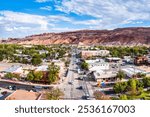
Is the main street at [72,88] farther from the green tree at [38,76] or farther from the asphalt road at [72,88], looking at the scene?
the green tree at [38,76]

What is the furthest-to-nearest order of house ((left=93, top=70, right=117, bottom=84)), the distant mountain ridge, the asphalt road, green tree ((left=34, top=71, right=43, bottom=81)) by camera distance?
the distant mountain ridge, house ((left=93, top=70, right=117, bottom=84)), green tree ((left=34, top=71, right=43, bottom=81)), the asphalt road

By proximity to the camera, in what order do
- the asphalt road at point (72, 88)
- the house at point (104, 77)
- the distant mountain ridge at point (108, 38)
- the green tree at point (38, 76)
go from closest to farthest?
1. the asphalt road at point (72, 88)
2. the green tree at point (38, 76)
3. the house at point (104, 77)
4. the distant mountain ridge at point (108, 38)

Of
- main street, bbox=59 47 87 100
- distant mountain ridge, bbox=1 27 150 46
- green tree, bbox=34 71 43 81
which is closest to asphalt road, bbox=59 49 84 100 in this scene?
main street, bbox=59 47 87 100

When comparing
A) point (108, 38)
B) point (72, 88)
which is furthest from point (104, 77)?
point (108, 38)

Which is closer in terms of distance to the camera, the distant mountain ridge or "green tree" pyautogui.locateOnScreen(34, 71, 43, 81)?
"green tree" pyautogui.locateOnScreen(34, 71, 43, 81)

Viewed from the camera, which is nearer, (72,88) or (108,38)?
(72,88)

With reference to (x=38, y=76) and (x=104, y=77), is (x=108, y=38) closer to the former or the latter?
(x=104, y=77)

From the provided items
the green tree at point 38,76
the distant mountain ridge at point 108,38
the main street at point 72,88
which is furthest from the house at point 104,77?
the distant mountain ridge at point 108,38

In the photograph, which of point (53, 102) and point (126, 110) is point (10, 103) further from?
point (126, 110)

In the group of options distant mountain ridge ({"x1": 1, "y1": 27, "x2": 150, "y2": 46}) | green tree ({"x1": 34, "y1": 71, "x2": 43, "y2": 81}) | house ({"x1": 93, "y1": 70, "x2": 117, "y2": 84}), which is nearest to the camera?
green tree ({"x1": 34, "y1": 71, "x2": 43, "y2": 81})


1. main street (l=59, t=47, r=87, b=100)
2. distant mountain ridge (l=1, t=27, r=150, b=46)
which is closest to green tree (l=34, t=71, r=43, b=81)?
main street (l=59, t=47, r=87, b=100)

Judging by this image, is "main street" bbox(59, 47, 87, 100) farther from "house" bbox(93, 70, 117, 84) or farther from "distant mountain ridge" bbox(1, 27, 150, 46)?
"distant mountain ridge" bbox(1, 27, 150, 46)

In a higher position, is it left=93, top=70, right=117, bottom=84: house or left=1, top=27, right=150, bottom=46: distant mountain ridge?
left=1, top=27, right=150, bottom=46: distant mountain ridge
